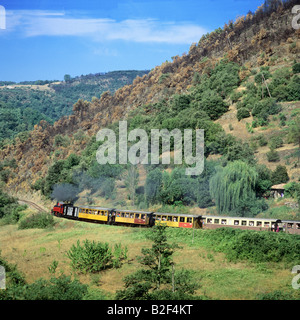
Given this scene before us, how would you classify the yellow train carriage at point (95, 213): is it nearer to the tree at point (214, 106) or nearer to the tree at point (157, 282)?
the tree at point (157, 282)

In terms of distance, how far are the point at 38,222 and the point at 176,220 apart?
16060mm

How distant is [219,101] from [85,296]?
55545 millimetres

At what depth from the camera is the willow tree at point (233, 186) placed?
40.5 metres

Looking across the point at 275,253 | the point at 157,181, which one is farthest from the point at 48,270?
the point at 157,181

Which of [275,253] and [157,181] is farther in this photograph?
[157,181]

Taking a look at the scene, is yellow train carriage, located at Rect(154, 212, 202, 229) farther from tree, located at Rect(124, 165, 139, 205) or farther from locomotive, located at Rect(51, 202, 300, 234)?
tree, located at Rect(124, 165, 139, 205)

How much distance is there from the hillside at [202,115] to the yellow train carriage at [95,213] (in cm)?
929

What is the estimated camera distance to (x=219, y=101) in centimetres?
7100

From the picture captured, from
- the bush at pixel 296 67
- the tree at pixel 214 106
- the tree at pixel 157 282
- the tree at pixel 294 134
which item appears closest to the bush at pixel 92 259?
the tree at pixel 157 282

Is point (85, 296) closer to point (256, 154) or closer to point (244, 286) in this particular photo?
point (244, 286)

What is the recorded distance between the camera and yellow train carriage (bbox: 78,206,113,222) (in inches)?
1529

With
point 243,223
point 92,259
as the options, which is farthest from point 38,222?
point 243,223

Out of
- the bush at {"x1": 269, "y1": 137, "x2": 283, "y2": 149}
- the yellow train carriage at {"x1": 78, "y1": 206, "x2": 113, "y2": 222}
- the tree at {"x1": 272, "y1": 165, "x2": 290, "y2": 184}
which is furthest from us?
the bush at {"x1": 269, "y1": 137, "x2": 283, "y2": 149}

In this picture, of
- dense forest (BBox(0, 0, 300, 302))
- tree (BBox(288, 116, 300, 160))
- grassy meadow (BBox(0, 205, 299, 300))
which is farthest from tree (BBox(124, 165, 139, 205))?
tree (BBox(288, 116, 300, 160))
